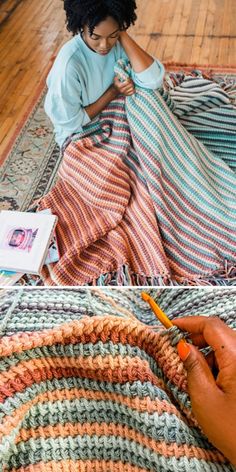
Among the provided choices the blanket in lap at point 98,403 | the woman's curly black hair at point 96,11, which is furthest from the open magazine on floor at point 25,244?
the blanket in lap at point 98,403

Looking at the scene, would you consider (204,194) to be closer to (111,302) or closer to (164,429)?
(111,302)

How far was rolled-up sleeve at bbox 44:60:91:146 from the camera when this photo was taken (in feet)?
3.82

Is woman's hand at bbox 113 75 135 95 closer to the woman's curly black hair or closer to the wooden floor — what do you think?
the woman's curly black hair

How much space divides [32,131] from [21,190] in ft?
0.89

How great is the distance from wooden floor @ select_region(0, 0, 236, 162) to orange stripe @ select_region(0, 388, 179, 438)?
1.29 m

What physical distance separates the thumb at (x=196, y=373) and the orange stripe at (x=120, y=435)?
51 mm

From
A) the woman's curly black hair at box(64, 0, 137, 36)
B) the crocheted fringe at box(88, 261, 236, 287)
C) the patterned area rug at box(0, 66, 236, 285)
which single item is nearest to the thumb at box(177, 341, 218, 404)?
the crocheted fringe at box(88, 261, 236, 287)

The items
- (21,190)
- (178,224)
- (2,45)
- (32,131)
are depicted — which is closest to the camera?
(178,224)

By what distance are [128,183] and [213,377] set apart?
2.44ft

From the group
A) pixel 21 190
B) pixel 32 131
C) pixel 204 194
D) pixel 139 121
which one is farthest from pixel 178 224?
pixel 32 131

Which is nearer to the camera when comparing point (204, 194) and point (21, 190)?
point (204, 194)

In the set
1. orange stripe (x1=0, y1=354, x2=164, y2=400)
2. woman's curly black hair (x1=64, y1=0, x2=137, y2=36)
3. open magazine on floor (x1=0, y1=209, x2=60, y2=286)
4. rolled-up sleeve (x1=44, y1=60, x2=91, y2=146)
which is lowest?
open magazine on floor (x1=0, y1=209, x2=60, y2=286)

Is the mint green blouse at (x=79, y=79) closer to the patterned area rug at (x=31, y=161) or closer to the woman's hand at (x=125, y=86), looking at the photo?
the woman's hand at (x=125, y=86)

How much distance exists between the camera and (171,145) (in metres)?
1.28
